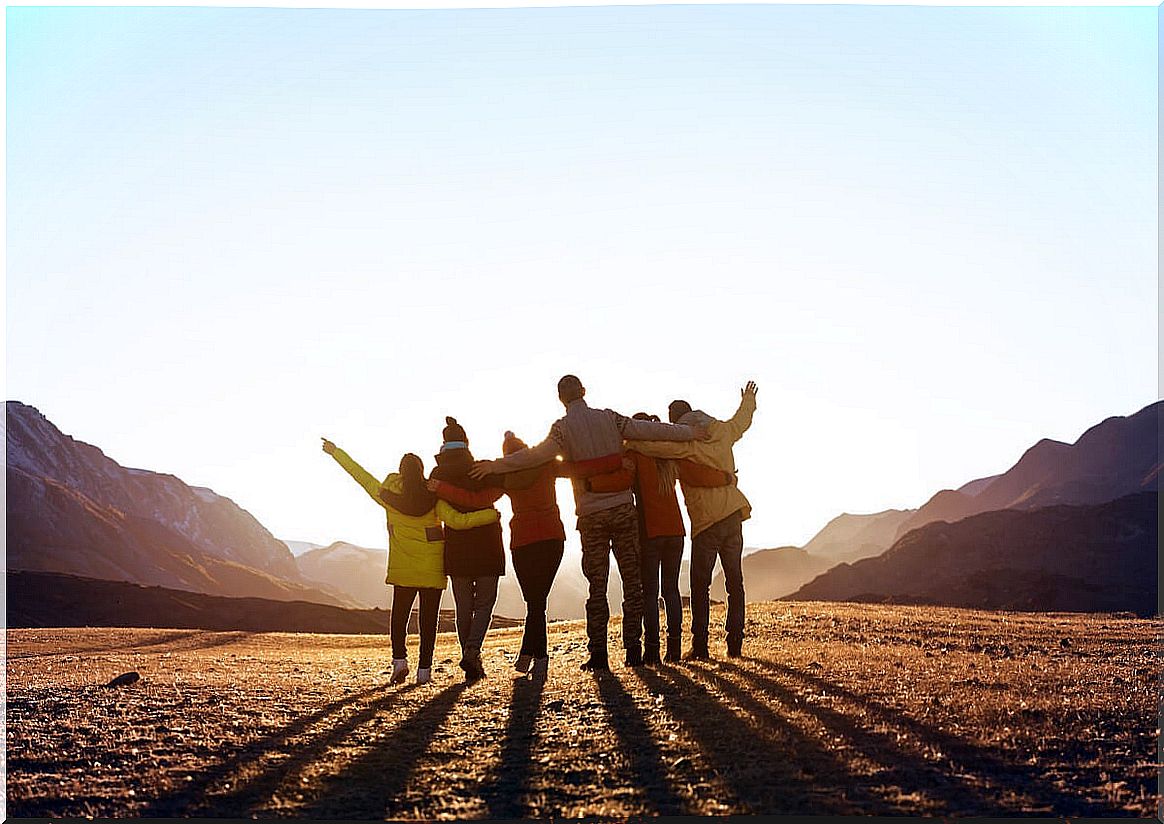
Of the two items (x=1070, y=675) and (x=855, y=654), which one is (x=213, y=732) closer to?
(x=855, y=654)

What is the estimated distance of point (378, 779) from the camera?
259 inches

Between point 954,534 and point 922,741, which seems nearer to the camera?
point 922,741

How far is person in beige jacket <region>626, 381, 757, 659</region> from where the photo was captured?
11617mm

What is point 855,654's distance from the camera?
11305 millimetres

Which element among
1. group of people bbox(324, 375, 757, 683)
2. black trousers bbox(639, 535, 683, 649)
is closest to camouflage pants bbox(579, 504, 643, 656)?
group of people bbox(324, 375, 757, 683)

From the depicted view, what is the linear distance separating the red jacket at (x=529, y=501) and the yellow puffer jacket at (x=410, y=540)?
32cm

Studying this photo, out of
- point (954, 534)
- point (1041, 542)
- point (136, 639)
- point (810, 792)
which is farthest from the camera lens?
point (954, 534)

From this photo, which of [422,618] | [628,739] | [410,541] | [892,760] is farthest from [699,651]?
[892,760]

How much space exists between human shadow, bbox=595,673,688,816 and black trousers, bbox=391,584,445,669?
2721 mm

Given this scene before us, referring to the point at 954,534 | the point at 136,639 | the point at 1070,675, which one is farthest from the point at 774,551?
the point at 1070,675

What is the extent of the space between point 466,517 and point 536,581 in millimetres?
996

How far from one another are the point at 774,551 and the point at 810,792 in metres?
159

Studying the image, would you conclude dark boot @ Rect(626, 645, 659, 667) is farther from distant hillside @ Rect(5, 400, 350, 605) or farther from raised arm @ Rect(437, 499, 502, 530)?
distant hillside @ Rect(5, 400, 350, 605)

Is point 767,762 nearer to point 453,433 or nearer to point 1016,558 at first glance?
point 453,433
